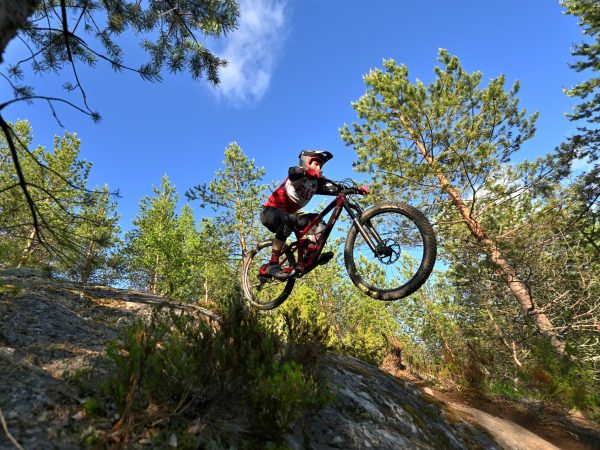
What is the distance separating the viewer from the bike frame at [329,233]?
14.0 ft

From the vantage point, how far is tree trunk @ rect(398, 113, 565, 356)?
32.2 feet

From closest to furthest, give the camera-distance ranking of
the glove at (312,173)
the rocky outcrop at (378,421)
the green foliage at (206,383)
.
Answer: the green foliage at (206,383)
the rocky outcrop at (378,421)
the glove at (312,173)

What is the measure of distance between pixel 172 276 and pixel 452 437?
78.7 feet

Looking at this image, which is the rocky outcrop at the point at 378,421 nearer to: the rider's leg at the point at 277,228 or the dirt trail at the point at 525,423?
the dirt trail at the point at 525,423

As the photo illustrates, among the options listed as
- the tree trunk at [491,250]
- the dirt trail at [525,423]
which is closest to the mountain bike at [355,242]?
the dirt trail at [525,423]

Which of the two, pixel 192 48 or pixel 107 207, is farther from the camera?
pixel 107 207

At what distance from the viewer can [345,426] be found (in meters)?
2.85

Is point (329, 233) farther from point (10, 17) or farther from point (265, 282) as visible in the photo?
point (10, 17)

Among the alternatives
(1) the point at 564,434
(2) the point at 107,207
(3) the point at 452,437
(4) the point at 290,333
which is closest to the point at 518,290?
(1) the point at 564,434

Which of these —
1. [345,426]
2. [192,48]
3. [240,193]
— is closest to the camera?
[345,426]

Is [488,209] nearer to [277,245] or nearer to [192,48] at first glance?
[277,245]

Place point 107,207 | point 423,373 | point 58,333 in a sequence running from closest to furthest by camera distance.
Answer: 1. point 58,333
2. point 423,373
3. point 107,207

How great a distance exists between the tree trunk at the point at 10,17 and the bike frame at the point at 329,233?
11.5ft

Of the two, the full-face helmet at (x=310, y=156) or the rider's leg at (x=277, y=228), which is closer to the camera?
the full-face helmet at (x=310, y=156)
